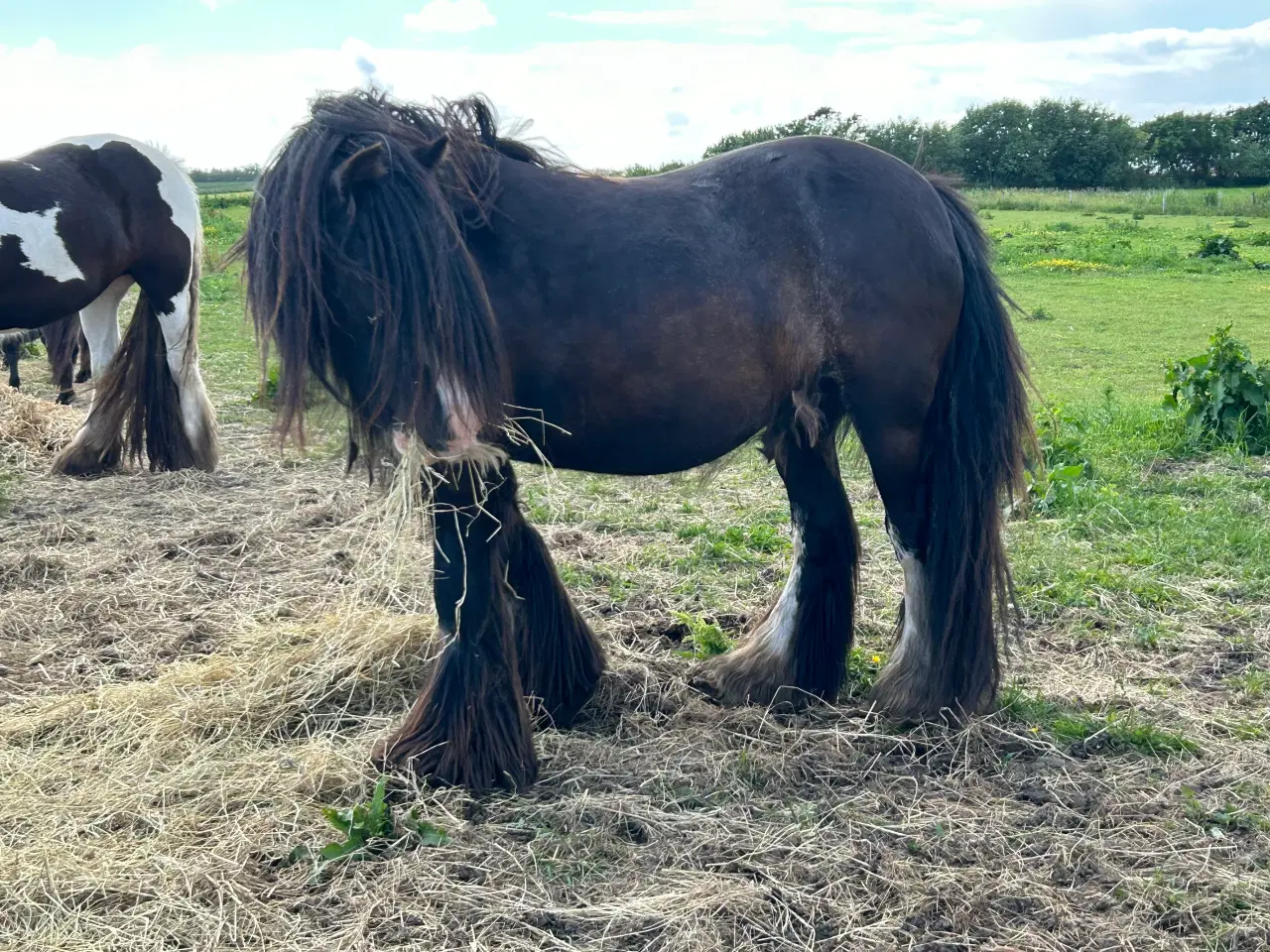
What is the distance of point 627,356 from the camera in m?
3.03

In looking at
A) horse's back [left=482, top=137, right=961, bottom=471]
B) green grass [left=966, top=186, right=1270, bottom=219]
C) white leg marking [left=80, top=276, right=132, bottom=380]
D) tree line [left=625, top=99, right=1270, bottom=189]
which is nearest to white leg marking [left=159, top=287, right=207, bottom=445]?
white leg marking [left=80, top=276, right=132, bottom=380]

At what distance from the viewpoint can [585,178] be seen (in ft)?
10.5

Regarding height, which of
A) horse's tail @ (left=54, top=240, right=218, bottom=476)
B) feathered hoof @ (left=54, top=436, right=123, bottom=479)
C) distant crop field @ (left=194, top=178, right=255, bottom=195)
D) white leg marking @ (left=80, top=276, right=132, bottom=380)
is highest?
distant crop field @ (left=194, top=178, right=255, bottom=195)

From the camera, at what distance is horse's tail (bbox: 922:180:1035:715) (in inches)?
133

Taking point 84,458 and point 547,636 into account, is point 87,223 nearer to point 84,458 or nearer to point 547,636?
point 84,458

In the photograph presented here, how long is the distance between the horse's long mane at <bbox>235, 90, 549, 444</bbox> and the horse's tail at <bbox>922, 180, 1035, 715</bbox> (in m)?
1.53

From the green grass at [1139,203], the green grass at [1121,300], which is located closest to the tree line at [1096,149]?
the green grass at [1139,203]

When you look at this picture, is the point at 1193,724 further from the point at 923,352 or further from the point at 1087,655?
the point at 923,352

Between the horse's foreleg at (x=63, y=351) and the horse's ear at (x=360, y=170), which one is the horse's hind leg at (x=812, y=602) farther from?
the horse's foreleg at (x=63, y=351)

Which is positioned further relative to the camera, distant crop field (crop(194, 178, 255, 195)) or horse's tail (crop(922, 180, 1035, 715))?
distant crop field (crop(194, 178, 255, 195))

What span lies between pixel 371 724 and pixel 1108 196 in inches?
1492

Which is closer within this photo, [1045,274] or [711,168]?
[711,168]

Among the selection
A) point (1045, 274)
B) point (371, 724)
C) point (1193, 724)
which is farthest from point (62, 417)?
point (1045, 274)

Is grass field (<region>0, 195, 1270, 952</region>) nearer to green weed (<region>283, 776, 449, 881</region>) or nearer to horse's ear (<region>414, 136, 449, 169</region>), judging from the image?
green weed (<region>283, 776, 449, 881</region>)
